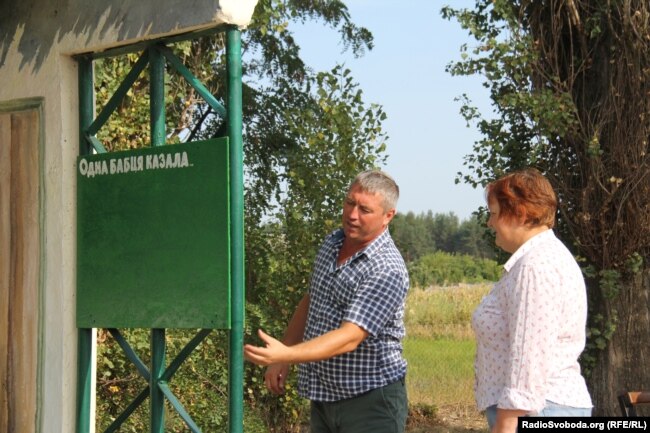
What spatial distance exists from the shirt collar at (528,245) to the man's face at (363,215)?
32.5 inches

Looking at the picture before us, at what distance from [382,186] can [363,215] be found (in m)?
0.15

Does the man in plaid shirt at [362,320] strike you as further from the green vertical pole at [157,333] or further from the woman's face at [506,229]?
the green vertical pole at [157,333]

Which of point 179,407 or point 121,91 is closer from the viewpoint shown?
point 179,407

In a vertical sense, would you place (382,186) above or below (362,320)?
above

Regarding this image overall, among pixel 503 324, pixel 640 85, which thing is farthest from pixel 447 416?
pixel 503 324

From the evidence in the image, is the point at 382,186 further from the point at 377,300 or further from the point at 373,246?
the point at 377,300

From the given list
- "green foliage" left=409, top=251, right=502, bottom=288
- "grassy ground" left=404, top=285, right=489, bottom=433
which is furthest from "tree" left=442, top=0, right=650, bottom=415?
"green foliage" left=409, top=251, right=502, bottom=288

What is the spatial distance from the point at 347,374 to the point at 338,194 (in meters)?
4.16

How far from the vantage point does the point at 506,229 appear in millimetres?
3463

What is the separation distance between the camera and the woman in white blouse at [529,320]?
3.20m

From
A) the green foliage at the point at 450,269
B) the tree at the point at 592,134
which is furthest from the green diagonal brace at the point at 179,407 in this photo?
the green foliage at the point at 450,269

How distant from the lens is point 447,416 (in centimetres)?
1049

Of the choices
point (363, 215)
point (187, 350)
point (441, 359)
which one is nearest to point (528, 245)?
point (363, 215)

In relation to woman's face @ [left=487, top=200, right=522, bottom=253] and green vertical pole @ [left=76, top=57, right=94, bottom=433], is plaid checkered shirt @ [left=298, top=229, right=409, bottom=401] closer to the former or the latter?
woman's face @ [left=487, top=200, right=522, bottom=253]
